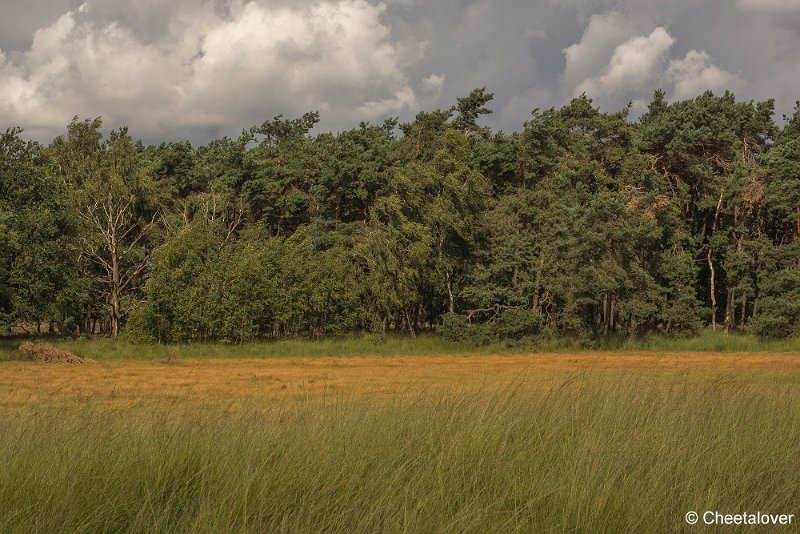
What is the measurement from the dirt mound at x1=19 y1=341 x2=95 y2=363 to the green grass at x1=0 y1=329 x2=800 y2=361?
2.02m

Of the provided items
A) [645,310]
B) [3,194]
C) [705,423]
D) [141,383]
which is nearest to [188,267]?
[3,194]

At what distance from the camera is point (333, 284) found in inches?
1435

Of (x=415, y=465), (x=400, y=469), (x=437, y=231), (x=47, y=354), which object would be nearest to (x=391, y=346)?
(x=437, y=231)

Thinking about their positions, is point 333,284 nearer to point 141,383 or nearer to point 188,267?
point 188,267

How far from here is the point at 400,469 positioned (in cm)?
395

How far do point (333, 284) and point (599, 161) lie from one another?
57.2 feet

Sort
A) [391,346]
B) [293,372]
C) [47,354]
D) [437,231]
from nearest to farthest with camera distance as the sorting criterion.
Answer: [293,372], [47,354], [391,346], [437,231]

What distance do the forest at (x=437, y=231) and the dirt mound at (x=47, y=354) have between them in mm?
4672

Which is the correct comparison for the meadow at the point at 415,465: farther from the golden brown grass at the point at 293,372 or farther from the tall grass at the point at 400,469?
the golden brown grass at the point at 293,372

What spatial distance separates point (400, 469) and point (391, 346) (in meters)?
30.6

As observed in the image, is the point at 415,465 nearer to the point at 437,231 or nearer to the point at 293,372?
the point at 293,372

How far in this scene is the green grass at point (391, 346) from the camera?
3041 cm

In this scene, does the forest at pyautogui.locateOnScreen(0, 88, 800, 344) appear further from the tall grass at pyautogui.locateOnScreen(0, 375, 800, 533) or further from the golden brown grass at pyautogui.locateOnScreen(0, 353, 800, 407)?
the tall grass at pyautogui.locateOnScreen(0, 375, 800, 533)

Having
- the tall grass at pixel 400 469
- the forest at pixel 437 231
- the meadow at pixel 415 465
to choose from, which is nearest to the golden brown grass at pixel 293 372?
the forest at pixel 437 231
